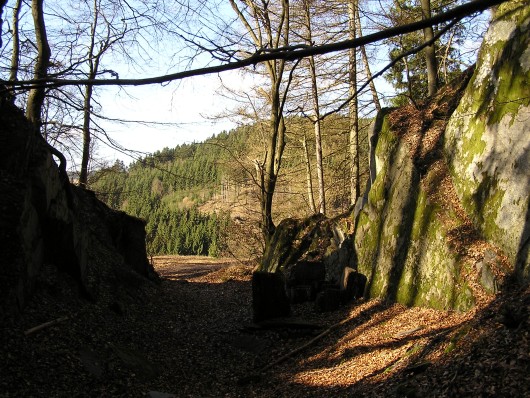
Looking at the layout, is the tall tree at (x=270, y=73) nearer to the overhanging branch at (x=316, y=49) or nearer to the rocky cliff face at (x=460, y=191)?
the rocky cliff face at (x=460, y=191)

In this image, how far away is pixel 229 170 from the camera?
24656 mm

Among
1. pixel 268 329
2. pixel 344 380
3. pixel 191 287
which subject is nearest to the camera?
pixel 344 380

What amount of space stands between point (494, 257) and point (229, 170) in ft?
61.0

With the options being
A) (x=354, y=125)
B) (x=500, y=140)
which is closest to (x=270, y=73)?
(x=354, y=125)

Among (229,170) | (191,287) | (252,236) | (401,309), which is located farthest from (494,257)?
(229,170)

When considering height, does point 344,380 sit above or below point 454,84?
below

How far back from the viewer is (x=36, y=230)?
7531 mm

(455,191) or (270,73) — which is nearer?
(455,191)

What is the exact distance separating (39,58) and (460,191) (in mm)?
9446

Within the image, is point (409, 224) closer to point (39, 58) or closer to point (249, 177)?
point (39, 58)

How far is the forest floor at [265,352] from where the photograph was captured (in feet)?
16.0

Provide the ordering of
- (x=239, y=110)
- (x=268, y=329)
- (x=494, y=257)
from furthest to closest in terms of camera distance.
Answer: (x=239, y=110), (x=268, y=329), (x=494, y=257)

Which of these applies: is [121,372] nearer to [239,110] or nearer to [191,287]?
[191,287]

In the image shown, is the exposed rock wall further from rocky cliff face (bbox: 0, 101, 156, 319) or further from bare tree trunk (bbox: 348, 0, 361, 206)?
rocky cliff face (bbox: 0, 101, 156, 319)
